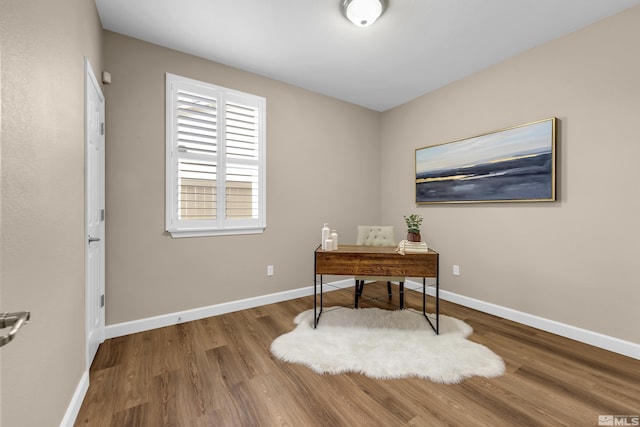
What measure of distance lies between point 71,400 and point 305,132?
3.10 metres

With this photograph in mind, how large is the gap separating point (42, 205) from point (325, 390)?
1.74 metres

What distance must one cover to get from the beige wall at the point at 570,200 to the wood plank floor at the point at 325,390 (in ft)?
1.56

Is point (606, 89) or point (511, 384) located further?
point (606, 89)

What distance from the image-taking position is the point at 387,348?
2096 millimetres

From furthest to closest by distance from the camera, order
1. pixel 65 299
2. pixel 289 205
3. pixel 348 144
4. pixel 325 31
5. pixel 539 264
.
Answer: pixel 348 144 < pixel 289 205 < pixel 539 264 < pixel 325 31 < pixel 65 299

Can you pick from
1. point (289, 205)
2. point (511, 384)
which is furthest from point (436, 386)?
point (289, 205)

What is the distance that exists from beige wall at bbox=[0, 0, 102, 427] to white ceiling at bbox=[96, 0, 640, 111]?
81 cm

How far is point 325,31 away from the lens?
229 centimetres

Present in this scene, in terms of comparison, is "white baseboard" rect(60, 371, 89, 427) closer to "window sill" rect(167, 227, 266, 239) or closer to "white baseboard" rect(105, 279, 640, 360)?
"white baseboard" rect(105, 279, 640, 360)

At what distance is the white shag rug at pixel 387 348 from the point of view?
1821 mm

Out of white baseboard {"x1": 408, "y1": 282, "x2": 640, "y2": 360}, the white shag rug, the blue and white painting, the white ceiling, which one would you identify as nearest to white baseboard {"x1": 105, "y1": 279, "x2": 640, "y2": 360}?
white baseboard {"x1": 408, "y1": 282, "x2": 640, "y2": 360}

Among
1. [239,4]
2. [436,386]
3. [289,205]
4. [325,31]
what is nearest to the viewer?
[436,386]

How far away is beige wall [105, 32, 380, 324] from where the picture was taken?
2338 mm

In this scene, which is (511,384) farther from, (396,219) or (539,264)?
(396,219)
